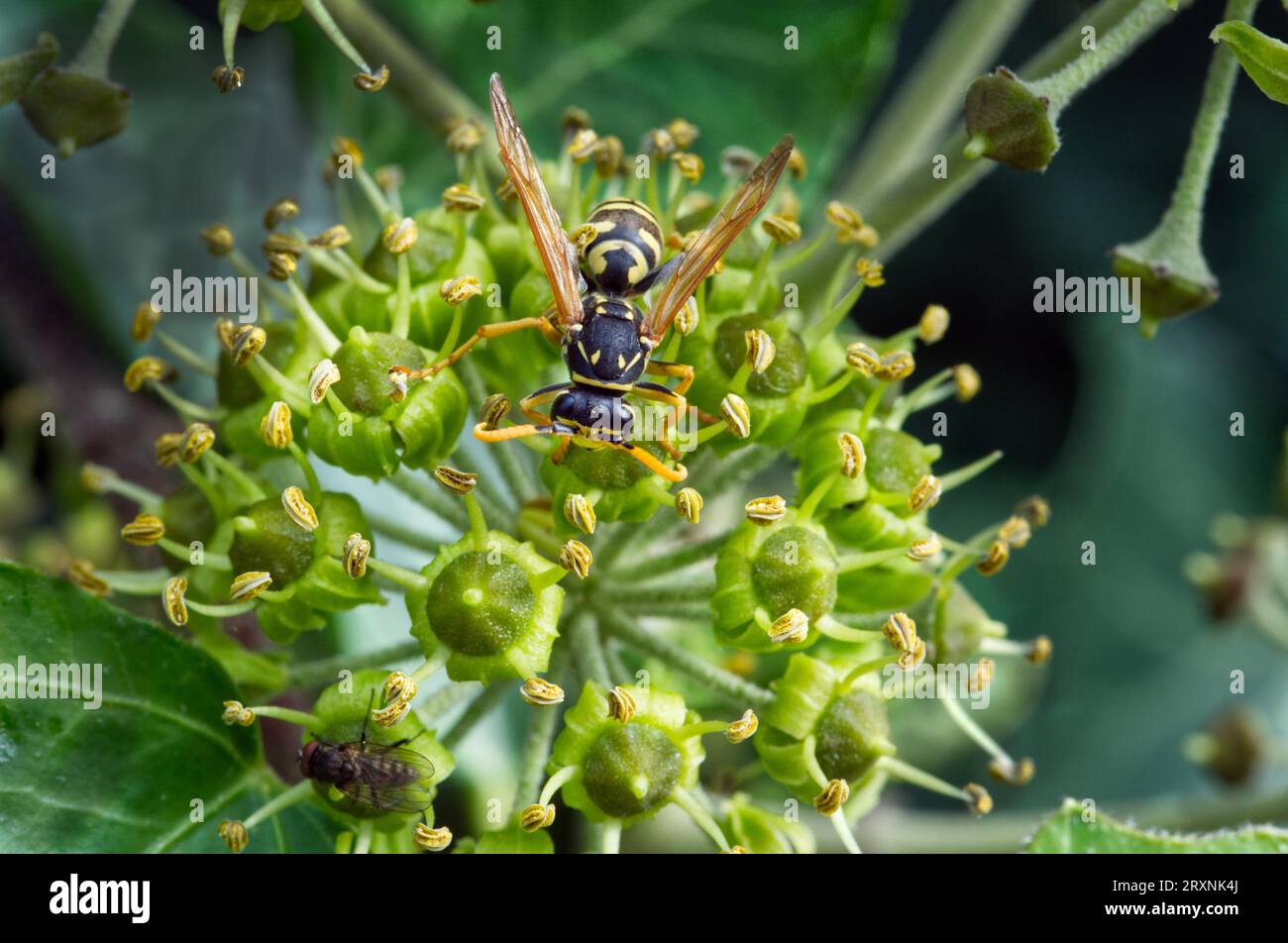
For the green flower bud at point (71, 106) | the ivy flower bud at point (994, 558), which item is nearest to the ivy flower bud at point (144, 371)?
the green flower bud at point (71, 106)

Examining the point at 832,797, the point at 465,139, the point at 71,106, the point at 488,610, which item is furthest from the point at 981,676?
the point at 71,106

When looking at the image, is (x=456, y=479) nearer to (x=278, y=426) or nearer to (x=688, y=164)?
(x=278, y=426)

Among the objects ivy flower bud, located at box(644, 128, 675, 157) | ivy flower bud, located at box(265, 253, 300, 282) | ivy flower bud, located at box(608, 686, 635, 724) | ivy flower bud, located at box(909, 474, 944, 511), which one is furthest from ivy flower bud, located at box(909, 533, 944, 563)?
ivy flower bud, located at box(265, 253, 300, 282)

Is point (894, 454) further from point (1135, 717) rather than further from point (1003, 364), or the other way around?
point (1135, 717)

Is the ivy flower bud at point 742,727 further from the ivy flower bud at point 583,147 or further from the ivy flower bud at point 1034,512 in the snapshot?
the ivy flower bud at point 583,147

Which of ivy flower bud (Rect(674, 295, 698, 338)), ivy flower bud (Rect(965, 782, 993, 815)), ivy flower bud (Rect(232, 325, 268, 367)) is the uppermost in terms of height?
ivy flower bud (Rect(674, 295, 698, 338))

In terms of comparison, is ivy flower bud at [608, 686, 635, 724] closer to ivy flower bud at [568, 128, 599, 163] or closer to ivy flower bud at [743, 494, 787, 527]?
ivy flower bud at [743, 494, 787, 527]
